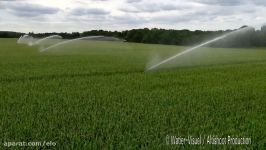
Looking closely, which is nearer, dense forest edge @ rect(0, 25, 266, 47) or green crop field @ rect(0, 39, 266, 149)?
green crop field @ rect(0, 39, 266, 149)

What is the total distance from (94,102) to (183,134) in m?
4.74

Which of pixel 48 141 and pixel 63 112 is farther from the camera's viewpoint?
pixel 63 112

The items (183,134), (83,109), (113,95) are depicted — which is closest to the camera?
(183,134)

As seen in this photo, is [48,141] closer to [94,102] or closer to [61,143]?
[61,143]

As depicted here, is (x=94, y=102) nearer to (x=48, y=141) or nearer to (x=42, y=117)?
(x=42, y=117)

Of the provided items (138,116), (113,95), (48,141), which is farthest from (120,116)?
(113,95)

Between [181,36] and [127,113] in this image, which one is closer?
[127,113]

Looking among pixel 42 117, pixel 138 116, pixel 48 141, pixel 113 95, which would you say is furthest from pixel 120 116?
pixel 113 95

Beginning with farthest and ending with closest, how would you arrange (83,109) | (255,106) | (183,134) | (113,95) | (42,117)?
(113,95)
(255,106)
(83,109)
(42,117)
(183,134)

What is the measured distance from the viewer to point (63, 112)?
11992 mm

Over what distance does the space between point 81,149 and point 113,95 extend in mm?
6737

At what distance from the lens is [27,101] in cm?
1389

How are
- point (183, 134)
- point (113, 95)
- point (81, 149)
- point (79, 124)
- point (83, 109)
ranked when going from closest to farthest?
point (81, 149), point (183, 134), point (79, 124), point (83, 109), point (113, 95)

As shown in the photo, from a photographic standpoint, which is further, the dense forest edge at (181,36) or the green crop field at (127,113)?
the dense forest edge at (181,36)
